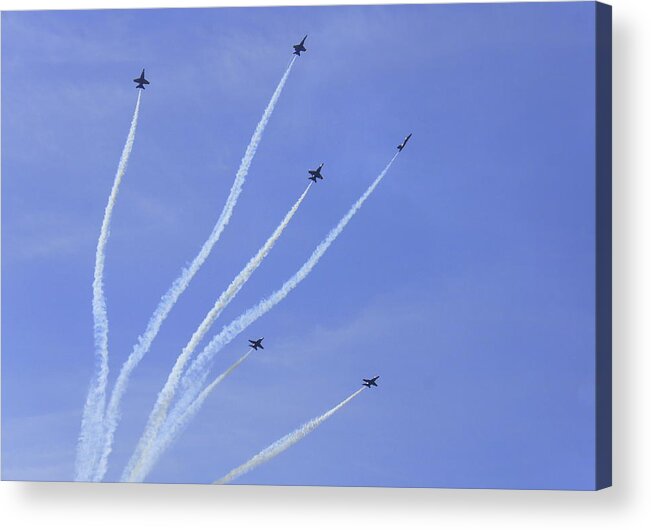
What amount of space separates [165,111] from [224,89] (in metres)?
0.30

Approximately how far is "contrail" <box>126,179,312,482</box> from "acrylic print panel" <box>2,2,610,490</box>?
1 cm

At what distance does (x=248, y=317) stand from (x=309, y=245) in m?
0.44

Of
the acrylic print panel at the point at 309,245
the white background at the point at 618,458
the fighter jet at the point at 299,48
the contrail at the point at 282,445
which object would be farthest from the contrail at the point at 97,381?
the fighter jet at the point at 299,48

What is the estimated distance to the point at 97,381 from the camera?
7754 millimetres

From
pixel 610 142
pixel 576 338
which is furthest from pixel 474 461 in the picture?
pixel 610 142

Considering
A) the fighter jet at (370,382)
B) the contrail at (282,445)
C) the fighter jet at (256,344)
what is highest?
the fighter jet at (256,344)

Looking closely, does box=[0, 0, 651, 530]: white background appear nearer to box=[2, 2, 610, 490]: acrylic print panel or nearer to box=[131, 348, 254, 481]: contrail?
box=[2, 2, 610, 490]: acrylic print panel

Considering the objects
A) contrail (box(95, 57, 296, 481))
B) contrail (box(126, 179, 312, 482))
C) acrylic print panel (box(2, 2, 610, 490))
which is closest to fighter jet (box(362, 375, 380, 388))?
acrylic print panel (box(2, 2, 610, 490))

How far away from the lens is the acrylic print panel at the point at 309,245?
7.50 metres

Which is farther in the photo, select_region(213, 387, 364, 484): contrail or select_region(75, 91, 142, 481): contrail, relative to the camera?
select_region(75, 91, 142, 481): contrail

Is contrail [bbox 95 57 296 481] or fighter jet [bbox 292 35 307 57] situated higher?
fighter jet [bbox 292 35 307 57]

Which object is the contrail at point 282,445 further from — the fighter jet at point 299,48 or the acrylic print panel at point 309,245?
the fighter jet at point 299,48

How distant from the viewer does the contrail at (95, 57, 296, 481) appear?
7730 mm

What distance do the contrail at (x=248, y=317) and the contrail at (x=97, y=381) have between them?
1.25 feet
